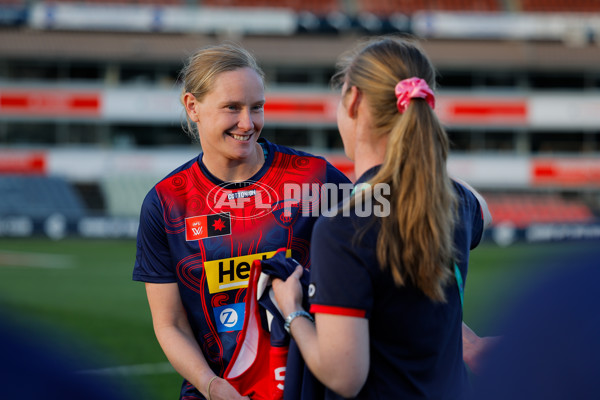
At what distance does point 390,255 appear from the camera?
189 cm

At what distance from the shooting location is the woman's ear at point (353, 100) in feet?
6.80

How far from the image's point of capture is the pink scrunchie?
1975 millimetres

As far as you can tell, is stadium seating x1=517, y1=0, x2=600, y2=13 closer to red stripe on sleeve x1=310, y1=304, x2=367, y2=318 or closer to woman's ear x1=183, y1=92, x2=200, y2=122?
woman's ear x1=183, y1=92, x2=200, y2=122

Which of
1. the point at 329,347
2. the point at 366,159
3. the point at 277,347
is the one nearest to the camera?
the point at 329,347

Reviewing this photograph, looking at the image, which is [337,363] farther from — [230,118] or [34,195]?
[34,195]

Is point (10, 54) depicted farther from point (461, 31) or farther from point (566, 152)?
point (566, 152)

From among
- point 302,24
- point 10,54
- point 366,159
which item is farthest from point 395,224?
point 10,54

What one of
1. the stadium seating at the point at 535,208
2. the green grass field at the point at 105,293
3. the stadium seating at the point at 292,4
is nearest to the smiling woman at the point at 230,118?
the green grass field at the point at 105,293

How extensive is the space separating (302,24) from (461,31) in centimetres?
613

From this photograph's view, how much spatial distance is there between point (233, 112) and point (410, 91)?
924mm

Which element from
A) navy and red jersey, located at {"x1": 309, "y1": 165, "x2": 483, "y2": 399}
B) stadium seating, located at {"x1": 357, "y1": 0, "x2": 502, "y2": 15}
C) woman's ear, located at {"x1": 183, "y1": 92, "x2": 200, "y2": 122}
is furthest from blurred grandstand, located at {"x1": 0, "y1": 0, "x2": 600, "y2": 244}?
navy and red jersey, located at {"x1": 309, "y1": 165, "x2": 483, "y2": 399}

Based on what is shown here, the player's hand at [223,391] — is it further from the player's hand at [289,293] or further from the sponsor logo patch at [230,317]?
the player's hand at [289,293]

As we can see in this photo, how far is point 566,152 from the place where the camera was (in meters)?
28.9

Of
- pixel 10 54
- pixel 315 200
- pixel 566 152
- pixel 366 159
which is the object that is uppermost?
pixel 10 54
